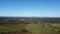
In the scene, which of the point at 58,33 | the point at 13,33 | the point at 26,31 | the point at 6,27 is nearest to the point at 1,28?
the point at 6,27

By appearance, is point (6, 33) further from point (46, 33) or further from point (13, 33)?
point (46, 33)

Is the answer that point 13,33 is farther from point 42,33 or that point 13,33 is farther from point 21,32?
point 42,33

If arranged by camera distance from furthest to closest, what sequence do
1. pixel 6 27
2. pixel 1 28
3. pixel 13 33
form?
pixel 6 27
pixel 1 28
pixel 13 33

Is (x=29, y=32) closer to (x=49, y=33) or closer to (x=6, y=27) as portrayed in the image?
(x=49, y=33)

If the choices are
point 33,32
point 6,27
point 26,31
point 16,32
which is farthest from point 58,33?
point 6,27

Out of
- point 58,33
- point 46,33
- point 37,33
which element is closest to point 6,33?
point 37,33

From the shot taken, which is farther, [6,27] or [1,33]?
[6,27]

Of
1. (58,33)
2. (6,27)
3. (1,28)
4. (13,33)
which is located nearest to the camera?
(13,33)
